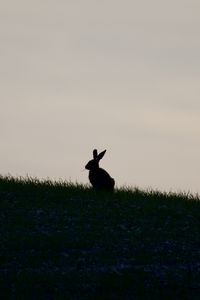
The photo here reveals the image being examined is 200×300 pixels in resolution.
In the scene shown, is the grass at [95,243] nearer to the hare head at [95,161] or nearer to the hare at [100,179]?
the hare at [100,179]

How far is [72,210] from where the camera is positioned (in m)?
25.4

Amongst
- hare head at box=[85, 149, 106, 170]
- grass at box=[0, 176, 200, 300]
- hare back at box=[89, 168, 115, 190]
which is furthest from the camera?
hare head at box=[85, 149, 106, 170]

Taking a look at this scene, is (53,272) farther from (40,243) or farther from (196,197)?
(196,197)

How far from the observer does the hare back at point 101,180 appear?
29.4m

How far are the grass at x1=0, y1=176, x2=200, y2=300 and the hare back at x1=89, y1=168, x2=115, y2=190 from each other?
1.90 feet

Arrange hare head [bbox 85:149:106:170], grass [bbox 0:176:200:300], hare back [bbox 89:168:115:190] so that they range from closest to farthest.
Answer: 1. grass [bbox 0:176:200:300]
2. hare back [bbox 89:168:115:190]
3. hare head [bbox 85:149:106:170]

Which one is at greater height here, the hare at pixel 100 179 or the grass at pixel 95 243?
the hare at pixel 100 179

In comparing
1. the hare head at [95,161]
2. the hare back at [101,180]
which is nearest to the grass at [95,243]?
the hare back at [101,180]

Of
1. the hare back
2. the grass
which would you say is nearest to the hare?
the hare back

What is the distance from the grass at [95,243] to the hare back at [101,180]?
581mm

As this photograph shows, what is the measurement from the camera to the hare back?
29.4 metres

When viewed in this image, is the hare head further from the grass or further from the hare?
the grass

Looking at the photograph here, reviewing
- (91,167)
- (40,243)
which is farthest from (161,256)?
(91,167)

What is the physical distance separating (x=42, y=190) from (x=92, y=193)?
159 centimetres
